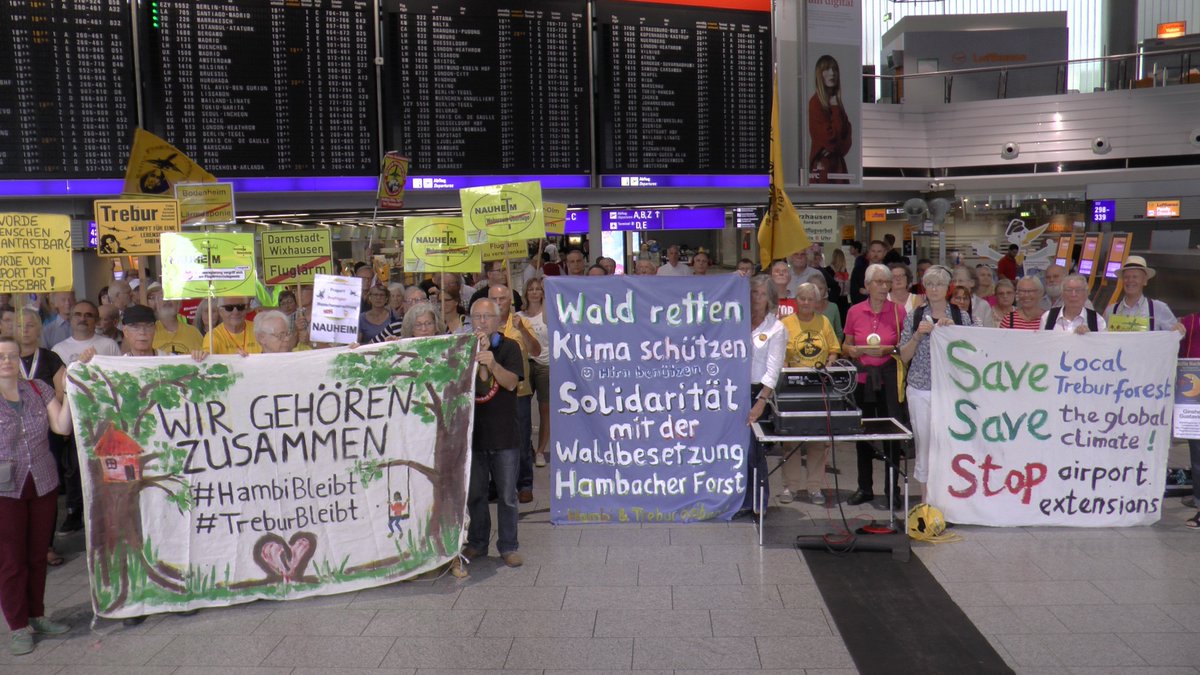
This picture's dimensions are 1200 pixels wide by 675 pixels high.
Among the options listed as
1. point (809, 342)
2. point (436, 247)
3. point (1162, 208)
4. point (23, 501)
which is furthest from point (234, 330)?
point (1162, 208)

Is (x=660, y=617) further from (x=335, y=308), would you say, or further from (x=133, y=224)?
(x=133, y=224)

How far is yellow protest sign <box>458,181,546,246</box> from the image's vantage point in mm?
8227

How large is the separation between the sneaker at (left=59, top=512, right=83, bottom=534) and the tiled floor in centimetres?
77

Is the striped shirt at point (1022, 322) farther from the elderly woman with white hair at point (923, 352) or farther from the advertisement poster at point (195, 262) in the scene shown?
the advertisement poster at point (195, 262)

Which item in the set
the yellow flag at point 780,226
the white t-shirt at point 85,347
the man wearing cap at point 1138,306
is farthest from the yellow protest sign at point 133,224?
the man wearing cap at point 1138,306

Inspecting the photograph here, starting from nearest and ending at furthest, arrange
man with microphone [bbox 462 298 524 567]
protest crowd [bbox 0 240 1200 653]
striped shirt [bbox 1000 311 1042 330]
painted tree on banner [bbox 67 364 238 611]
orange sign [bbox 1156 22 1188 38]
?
protest crowd [bbox 0 240 1200 653] → painted tree on banner [bbox 67 364 238 611] → man with microphone [bbox 462 298 524 567] → striped shirt [bbox 1000 311 1042 330] → orange sign [bbox 1156 22 1188 38]

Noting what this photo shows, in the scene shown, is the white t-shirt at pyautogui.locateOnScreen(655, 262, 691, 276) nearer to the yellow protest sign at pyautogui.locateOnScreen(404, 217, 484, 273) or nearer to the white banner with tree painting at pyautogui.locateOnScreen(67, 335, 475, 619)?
the yellow protest sign at pyautogui.locateOnScreen(404, 217, 484, 273)

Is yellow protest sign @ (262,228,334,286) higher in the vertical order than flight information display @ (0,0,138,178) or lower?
lower

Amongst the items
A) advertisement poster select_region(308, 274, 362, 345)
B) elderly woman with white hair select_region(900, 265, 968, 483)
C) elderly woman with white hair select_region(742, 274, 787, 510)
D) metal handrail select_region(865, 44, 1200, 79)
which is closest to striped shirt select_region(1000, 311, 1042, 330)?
elderly woman with white hair select_region(900, 265, 968, 483)

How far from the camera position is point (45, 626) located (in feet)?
16.9

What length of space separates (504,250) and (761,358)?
248cm

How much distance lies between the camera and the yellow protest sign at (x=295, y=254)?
846 centimetres

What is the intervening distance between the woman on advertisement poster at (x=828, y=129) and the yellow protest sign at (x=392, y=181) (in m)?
5.78

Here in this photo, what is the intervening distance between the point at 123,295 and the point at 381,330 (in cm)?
261
